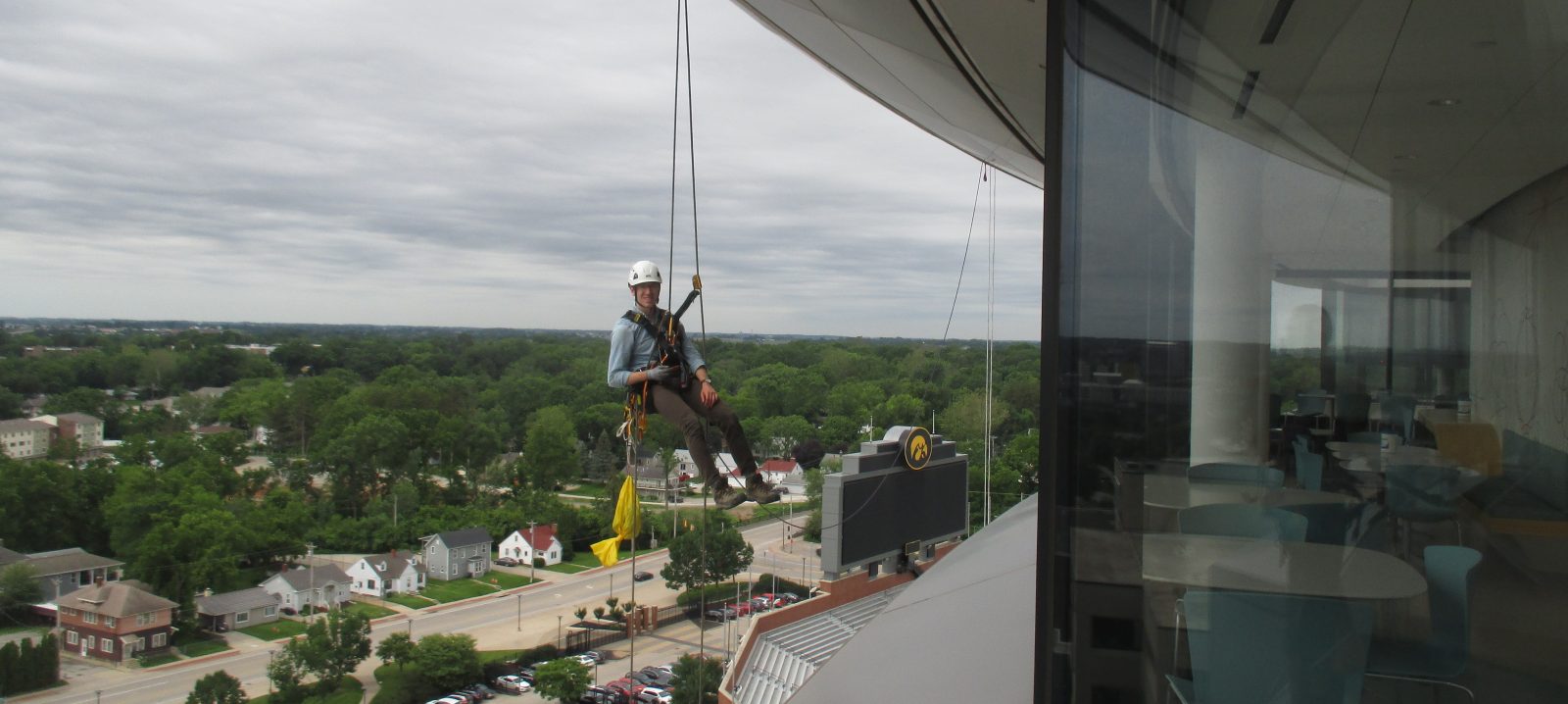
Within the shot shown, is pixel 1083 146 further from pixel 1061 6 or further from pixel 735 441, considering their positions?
pixel 735 441

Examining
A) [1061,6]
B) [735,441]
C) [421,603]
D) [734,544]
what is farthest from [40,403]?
[1061,6]

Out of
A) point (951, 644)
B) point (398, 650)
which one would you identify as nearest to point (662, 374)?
point (951, 644)

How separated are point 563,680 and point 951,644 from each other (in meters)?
22.6

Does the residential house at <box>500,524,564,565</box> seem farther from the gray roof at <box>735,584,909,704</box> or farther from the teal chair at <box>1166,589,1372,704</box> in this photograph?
the teal chair at <box>1166,589,1372,704</box>

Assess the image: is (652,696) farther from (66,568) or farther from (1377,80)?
(1377,80)

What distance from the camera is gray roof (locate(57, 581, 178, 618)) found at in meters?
23.6

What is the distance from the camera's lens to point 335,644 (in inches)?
1007

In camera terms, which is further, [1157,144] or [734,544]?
[734,544]

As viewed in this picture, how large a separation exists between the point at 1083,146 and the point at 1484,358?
0.63m

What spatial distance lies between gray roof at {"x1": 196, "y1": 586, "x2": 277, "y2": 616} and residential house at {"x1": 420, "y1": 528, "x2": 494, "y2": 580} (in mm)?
4502

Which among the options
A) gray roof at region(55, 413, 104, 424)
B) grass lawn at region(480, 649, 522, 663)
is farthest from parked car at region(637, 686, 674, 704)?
gray roof at region(55, 413, 104, 424)

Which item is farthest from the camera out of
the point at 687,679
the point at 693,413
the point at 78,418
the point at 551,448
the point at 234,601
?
the point at 78,418

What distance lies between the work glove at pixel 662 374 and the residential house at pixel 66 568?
1138 inches

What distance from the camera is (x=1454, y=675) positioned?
789mm
